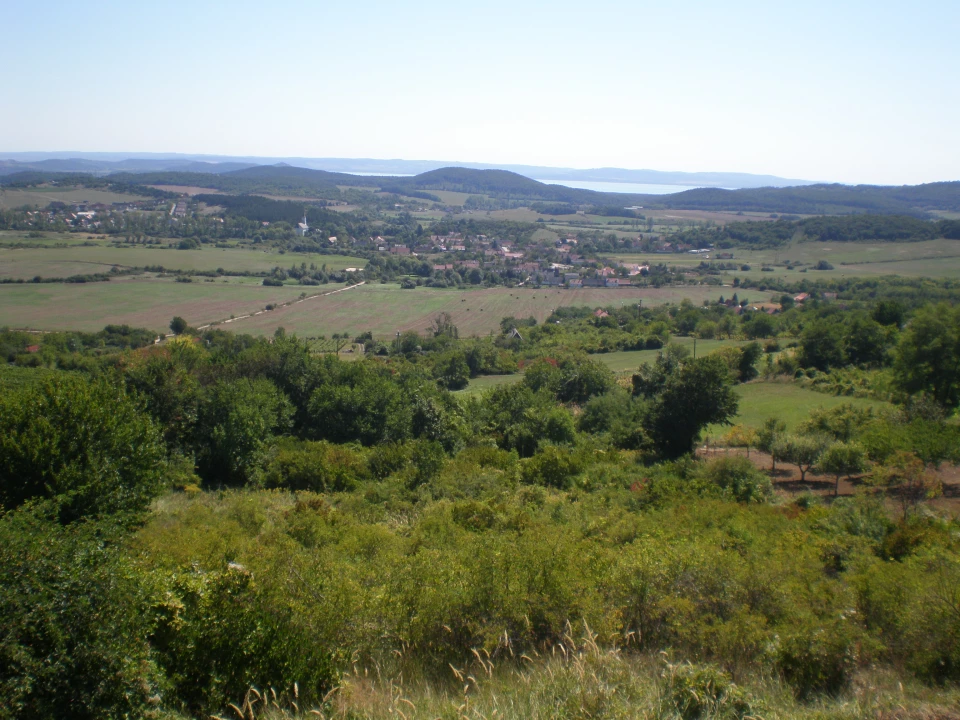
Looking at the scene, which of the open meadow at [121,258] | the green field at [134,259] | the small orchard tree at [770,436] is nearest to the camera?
the small orchard tree at [770,436]

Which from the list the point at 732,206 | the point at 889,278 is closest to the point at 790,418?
the point at 889,278

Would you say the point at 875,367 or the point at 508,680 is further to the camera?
the point at 875,367

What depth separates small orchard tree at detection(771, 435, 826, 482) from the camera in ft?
66.8

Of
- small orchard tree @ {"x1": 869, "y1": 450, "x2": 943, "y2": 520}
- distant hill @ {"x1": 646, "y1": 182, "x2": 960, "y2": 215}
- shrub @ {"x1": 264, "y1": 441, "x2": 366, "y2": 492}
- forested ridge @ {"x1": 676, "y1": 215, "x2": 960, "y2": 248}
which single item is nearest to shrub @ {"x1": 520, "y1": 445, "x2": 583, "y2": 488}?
shrub @ {"x1": 264, "y1": 441, "x2": 366, "y2": 492}

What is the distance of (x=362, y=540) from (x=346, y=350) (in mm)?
38681

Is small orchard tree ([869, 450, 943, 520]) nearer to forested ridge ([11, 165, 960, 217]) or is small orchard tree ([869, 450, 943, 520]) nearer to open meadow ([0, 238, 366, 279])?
open meadow ([0, 238, 366, 279])

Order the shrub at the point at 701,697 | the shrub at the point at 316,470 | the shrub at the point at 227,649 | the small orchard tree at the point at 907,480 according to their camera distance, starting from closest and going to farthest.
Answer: the shrub at the point at 701,697 → the shrub at the point at 227,649 → the small orchard tree at the point at 907,480 → the shrub at the point at 316,470

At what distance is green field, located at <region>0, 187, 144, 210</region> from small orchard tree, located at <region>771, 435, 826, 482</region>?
348 feet

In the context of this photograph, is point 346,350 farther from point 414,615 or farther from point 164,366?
point 414,615

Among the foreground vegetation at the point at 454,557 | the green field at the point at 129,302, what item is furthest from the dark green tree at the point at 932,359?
the green field at the point at 129,302

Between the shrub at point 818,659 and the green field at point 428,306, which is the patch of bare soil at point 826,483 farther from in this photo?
the green field at point 428,306

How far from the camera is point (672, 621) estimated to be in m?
6.66

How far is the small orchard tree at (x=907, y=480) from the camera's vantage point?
16156 millimetres

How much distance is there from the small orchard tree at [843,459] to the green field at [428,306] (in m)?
39.1
